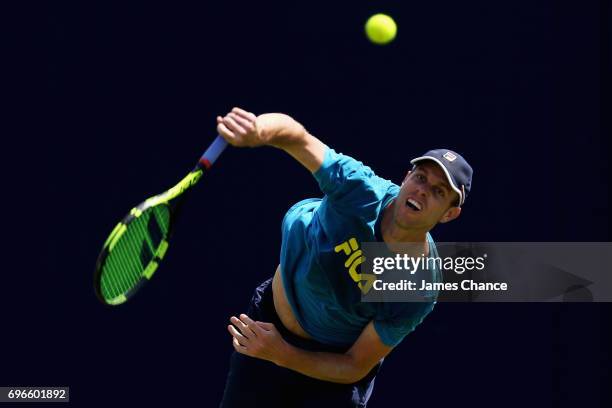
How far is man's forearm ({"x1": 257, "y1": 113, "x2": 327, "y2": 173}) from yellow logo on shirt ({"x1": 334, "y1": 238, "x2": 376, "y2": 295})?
34cm

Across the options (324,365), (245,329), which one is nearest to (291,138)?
(245,329)

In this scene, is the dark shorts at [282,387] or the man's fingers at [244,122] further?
the dark shorts at [282,387]

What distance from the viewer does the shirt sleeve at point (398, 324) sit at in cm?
381

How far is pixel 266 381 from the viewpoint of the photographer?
4047mm

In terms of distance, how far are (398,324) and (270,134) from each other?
913mm

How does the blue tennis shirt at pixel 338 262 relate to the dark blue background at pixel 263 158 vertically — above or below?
below

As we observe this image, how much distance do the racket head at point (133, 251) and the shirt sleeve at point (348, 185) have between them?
427mm

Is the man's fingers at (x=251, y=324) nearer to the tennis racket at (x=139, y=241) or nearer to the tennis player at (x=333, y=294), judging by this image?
the tennis player at (x=333, y=294)

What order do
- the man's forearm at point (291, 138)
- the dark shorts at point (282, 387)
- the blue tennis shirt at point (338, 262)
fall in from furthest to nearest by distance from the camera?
the dark shorts at point (282, 387), the blue tennis shirt at point (338, 262), the man's forearm at point (291, 138)

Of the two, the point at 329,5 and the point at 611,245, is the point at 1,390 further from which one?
the point at 611,245

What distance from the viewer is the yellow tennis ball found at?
4.65 m

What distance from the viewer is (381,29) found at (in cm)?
464

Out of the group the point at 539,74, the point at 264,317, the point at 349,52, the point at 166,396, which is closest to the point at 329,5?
the point at 349,52

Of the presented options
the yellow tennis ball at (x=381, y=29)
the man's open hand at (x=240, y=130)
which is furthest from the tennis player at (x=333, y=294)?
the yellow tennis ball at (x=381, y=29)
